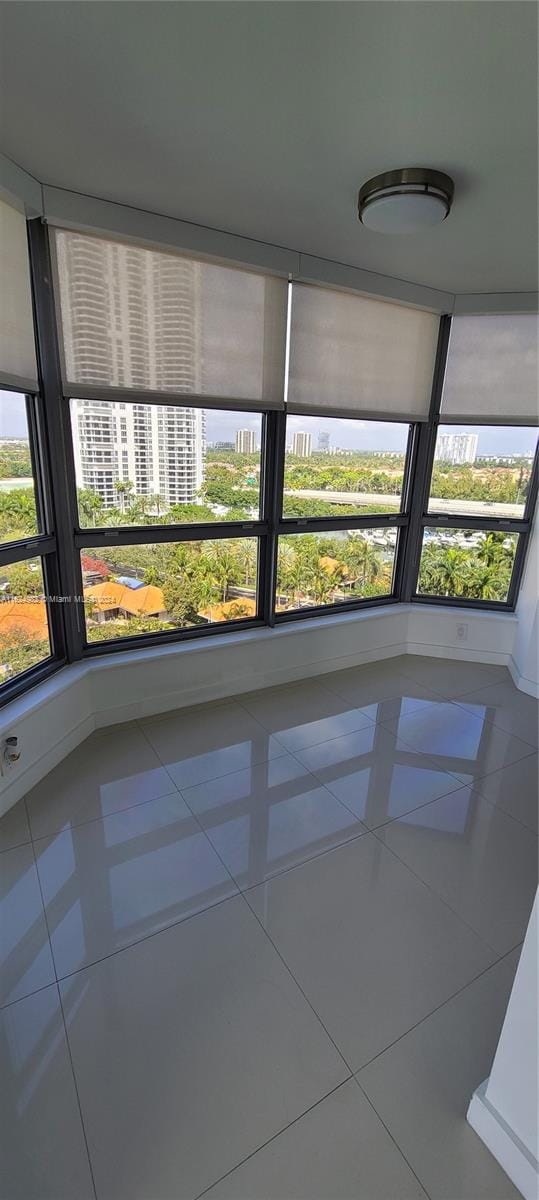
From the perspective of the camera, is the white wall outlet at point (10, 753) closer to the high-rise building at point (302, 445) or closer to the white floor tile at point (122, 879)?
the white floor tile at point (122, 879)

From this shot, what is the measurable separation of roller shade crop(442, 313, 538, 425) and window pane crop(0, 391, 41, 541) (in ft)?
9.14

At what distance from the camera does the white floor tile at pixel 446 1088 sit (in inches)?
44.9

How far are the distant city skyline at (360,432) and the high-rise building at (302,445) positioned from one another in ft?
0.11

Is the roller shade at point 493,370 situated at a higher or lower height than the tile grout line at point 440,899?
higher

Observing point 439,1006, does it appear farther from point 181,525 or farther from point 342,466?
point 342,466

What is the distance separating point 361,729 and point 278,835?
101 cm

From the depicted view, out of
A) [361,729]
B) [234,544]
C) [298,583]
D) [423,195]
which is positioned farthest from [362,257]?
[361,729]

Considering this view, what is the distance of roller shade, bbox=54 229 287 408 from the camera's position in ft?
7.57

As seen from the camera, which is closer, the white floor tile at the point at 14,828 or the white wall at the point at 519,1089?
the white wall at the point at 519,1089

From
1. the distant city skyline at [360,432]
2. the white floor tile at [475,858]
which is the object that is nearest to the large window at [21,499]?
the distant city skyline at [360,432]

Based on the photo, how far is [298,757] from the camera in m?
2.68

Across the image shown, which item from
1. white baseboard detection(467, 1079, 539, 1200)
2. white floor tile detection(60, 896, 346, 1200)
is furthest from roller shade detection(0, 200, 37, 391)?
white baseboard detection(467, 1079, 539, 1200)

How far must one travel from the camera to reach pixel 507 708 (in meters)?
3.29

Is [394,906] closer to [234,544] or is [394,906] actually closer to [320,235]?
[234,544]
